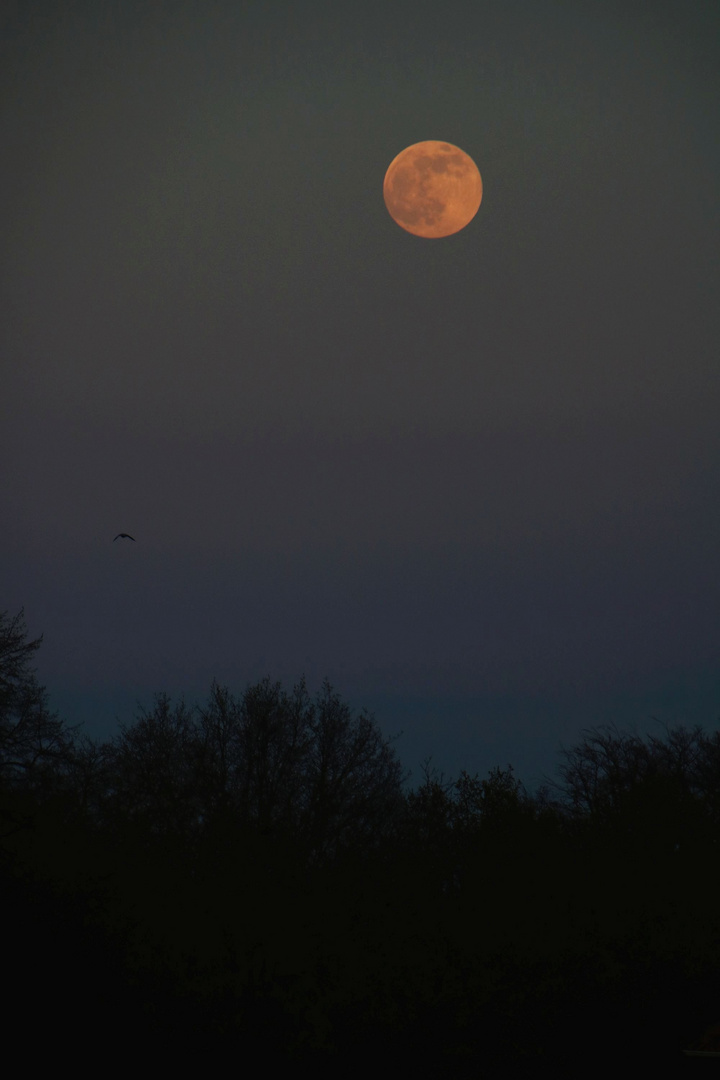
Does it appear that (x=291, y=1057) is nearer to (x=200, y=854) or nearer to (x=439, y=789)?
(x=200, y=854)

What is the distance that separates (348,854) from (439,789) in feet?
27.9

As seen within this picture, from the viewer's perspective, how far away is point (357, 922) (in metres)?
17.7

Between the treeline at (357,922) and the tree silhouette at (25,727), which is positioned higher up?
the tree silhouette at (25,727)

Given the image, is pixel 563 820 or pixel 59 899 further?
pixel 563 820

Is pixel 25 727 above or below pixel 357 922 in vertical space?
above

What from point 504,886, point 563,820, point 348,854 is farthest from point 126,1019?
point 563,820

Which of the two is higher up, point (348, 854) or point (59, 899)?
point (348, 854)

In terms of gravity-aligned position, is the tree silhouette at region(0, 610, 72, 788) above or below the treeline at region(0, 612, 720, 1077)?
above

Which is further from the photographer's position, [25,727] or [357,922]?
[25,727]

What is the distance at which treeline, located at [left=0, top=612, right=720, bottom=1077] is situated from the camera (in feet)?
44.7

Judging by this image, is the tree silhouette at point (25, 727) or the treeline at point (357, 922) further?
the tree silhouette at point (25, 727)

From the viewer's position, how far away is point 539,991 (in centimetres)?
1817

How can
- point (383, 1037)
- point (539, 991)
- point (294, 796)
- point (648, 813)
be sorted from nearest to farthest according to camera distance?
point (383, 1037), point (539, 991), point (648, 813), point (294, 796)

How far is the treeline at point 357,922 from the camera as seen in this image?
13625mm
